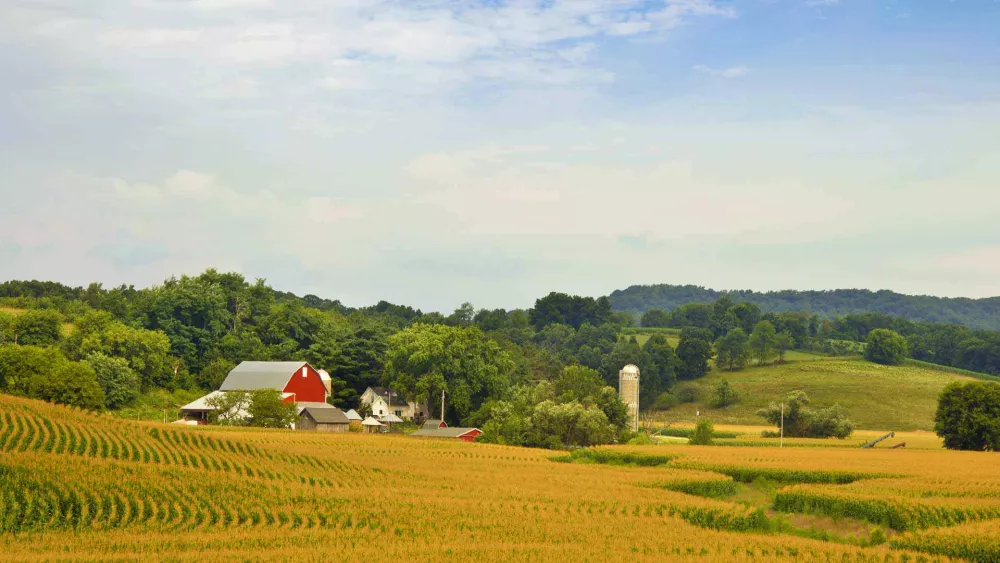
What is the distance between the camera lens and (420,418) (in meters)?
117

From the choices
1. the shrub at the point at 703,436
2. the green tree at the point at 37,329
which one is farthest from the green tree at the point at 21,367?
the shrub at the point at 703,436

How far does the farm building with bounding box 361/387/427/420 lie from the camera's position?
11312cm

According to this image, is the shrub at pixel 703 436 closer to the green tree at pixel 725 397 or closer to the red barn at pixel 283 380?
the red barn at pixel 283 380

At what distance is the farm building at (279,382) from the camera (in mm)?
98775

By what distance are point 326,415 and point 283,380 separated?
7632mm

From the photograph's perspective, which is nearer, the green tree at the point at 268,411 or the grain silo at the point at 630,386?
the green tree at the point at 268,411

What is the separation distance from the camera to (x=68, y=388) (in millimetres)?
85562

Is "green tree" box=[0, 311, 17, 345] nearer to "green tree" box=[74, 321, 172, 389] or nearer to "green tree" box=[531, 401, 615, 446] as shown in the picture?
"green tree" box=[74, 321, 172, 389]

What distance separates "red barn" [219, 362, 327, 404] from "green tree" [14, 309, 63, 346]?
20.6 m

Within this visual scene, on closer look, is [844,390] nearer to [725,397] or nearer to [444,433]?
[725,397]

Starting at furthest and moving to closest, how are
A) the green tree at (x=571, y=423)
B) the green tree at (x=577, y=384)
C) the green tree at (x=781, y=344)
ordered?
the green tree at (x=781, y=344) < the green tree at (x=577, y=384) < the green tree at (x=571, y=423)

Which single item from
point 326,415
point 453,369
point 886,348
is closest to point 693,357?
point 886,348

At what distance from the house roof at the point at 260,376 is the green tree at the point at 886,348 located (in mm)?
105442

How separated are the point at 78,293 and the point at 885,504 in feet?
473
